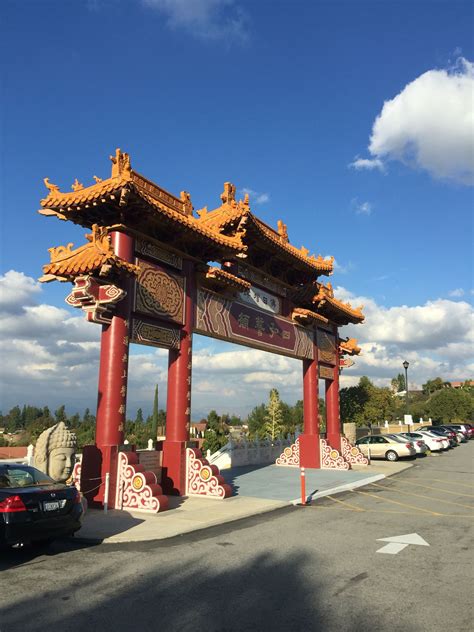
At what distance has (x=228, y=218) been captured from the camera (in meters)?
15.0

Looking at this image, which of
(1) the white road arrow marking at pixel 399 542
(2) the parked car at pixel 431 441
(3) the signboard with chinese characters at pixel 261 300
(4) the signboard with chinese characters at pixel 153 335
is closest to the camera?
(1) the white road arrow marking at pixel 399 542

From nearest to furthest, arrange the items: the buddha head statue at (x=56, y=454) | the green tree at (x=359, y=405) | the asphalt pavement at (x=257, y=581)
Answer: the asphalt pavement at (x=257, y=581)
the buddha head statue at (x=56, y=454)
the green tree at (x=359, y=405)

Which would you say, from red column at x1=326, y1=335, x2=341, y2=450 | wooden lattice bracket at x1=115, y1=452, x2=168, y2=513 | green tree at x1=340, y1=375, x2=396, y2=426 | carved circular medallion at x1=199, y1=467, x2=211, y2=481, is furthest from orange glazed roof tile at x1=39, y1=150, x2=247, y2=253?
green tree at x1=340, y1=375, x2=396, y2=426

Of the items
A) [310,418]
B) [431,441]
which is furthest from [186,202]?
[431,441]

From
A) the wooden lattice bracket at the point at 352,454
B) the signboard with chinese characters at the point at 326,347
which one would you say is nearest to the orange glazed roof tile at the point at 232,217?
the signboard with chinese characters at the point at 326,347

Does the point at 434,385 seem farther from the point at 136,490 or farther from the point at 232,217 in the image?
the point at 136,490

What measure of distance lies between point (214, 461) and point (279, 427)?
31.7m

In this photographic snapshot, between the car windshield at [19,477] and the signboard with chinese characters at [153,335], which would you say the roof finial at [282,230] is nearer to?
the signboard with chinese characters at [153,335]

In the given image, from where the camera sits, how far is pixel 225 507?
11250 millimetres

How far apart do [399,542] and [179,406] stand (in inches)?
272

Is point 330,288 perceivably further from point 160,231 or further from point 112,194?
point 112,194

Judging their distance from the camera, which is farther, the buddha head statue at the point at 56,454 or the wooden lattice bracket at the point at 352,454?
the wooden lattice bracket at the point at 352,454

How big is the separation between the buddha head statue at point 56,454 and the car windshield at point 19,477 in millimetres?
2294

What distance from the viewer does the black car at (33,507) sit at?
6.23 m
